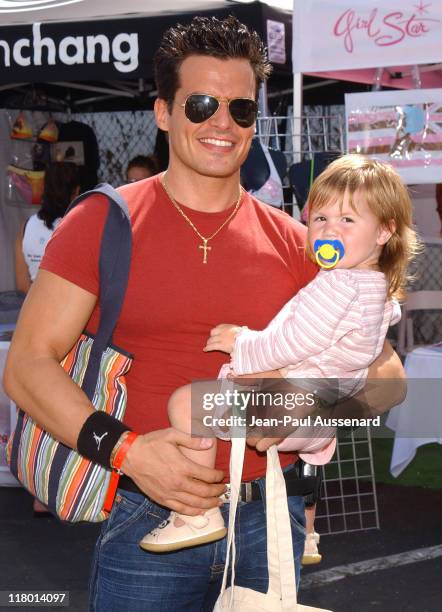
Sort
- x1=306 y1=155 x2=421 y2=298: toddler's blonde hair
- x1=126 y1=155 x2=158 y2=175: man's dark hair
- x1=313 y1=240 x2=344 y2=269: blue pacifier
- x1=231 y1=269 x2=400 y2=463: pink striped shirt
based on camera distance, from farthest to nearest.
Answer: x1=126 y1=155 x2=158 y2=175: man's dark hair, x1=306 y1=155 x2=421 y2=298: toddler's blonde hair, x1=313 y1=240 x2=344 y2=269: blue pacifier, x1=231 y1=269 x2=400 y2=463: pink striped shirt

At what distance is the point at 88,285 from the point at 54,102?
8452mm

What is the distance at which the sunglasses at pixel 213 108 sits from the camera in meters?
2.28

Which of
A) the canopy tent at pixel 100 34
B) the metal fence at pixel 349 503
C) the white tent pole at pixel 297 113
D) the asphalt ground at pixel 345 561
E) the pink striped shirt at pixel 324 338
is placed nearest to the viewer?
the pink striped shirt at pixel 324 338

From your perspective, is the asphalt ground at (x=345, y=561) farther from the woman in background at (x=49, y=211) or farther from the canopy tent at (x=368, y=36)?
the canopy tent at (x=368, y=36)

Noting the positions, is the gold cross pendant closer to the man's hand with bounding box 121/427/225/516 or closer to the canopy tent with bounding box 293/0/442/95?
the man's hand with bounding box 121/427/225/516

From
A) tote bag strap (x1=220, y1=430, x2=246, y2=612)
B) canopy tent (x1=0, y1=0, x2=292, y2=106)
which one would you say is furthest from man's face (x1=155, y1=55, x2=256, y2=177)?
canopy tent (x1=0, y1=0, x2=292, y2=106)

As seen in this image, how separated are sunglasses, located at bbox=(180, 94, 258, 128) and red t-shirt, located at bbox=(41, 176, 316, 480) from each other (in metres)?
0.20

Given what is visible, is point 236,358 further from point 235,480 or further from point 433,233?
point 433,233

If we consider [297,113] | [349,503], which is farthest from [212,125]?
[349,503]

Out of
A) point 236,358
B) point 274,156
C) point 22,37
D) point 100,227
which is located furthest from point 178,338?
point 22,37

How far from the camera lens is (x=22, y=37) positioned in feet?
21.9

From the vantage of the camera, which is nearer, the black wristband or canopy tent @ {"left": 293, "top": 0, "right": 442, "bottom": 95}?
the black wristband

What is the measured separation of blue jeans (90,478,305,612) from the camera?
2.12 metres

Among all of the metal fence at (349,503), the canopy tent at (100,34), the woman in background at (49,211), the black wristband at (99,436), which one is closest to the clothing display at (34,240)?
the woman in background at (49,211)
